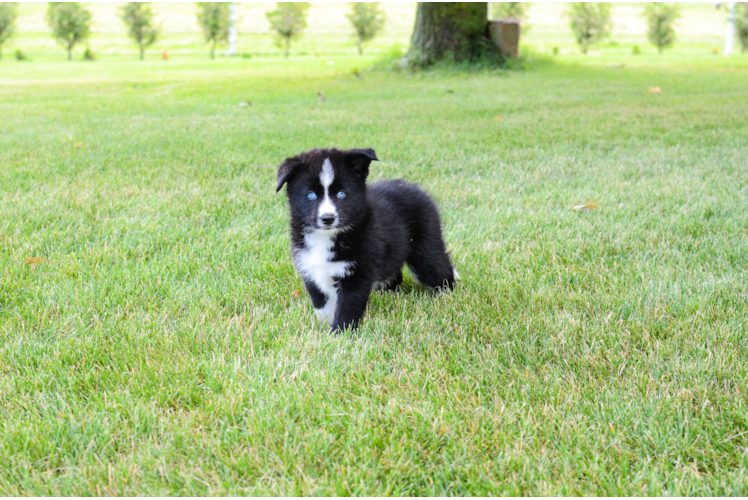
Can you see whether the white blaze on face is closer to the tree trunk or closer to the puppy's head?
the puppy's head

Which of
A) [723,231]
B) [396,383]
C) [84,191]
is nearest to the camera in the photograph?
[396,383]

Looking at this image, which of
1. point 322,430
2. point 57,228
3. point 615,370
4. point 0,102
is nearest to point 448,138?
point 57,228

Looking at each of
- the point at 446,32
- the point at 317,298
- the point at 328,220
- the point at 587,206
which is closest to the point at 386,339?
the point at 317,298

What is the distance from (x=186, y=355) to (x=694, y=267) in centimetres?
287

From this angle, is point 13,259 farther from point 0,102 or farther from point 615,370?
point 0,102

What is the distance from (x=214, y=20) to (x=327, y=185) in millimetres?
38829

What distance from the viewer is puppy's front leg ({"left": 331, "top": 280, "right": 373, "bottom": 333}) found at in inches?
111

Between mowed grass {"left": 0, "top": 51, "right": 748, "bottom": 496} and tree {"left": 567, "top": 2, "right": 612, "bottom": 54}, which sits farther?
tree {"left": 567, "top": 2, "right": 612, "bottom": 54}

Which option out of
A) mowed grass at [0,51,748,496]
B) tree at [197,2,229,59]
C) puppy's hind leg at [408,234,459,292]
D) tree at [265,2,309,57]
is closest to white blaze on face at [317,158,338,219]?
mowed grass at [0,51,748,496]

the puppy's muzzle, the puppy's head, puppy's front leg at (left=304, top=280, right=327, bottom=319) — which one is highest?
the puppy's head

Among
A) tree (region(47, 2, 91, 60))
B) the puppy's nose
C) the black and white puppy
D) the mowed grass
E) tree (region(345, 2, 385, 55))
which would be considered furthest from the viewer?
tree (region(345, 2, 385, 55))

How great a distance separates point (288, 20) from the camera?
37812mm

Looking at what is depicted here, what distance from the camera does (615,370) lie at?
7.75ft

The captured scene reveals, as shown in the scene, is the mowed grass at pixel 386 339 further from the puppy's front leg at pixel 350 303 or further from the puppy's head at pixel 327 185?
the puppy's head at pixel 327 185
